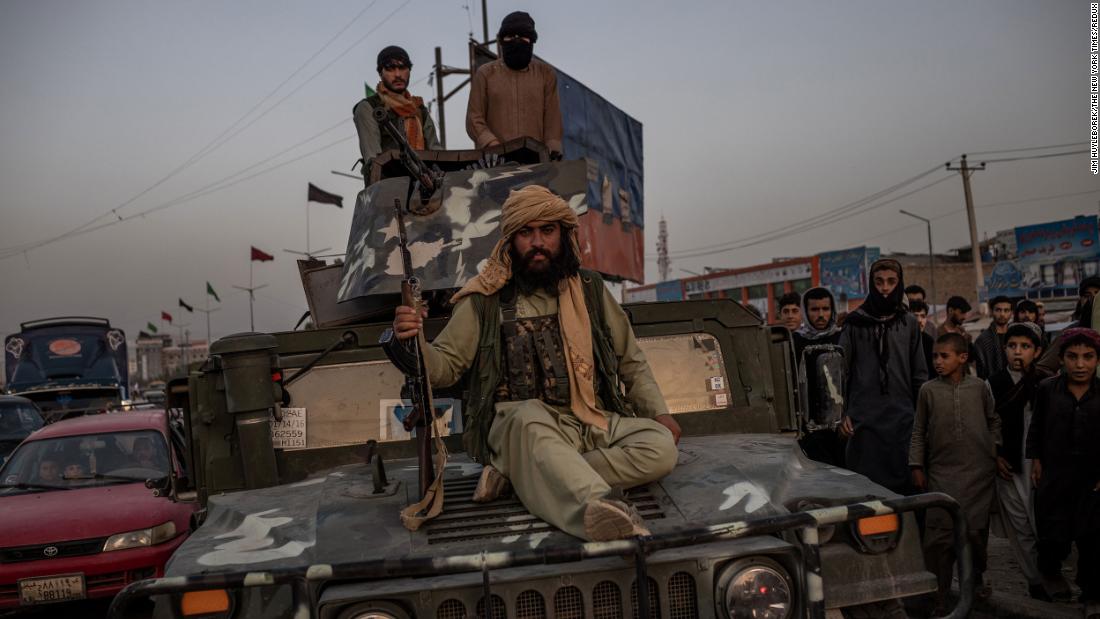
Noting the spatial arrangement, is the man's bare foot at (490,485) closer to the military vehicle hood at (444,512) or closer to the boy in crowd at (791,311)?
the military vehicle hood at (444,512)

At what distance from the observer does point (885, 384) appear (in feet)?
18.2

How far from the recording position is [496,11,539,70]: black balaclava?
5988 millimetres

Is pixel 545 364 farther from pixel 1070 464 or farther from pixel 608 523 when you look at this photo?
pixel 1070 464

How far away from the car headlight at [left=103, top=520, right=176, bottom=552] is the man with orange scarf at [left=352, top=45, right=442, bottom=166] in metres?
2.74

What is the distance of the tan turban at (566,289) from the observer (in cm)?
364

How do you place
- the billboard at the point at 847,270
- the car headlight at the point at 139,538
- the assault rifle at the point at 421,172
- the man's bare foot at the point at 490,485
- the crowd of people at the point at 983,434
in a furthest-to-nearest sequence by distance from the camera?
the billboard at the point at 847,270
the car headlight at the point at 139,538
the crowd of people at the point at 983,434
the assault rifle at the point at 421,172
the man's bare foot at the point at 490,485

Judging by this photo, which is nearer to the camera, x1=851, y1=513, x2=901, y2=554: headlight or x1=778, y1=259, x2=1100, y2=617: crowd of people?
x1=851, y1=513, x2=901, y2=554: headlight

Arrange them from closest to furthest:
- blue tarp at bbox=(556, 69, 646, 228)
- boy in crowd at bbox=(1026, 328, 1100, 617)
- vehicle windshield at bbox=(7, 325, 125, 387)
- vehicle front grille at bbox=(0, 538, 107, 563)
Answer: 1. boy in crowd at bbox=(1026, 328, 1100, 617)
2. vehicle front grille at bbox=(0, 538, 107, 563)
3. blue tarp at bbox=(556, 69, 646, 228)
4. vehicle windshield at bbox=(7, 325, 125, 387)

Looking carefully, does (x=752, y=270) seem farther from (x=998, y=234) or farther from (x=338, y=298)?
(x=338, y=298)

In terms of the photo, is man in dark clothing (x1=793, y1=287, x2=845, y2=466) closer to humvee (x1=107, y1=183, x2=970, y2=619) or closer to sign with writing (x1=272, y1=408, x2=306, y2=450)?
humvee (x1=107, y1=183, x2=970, y2=619)

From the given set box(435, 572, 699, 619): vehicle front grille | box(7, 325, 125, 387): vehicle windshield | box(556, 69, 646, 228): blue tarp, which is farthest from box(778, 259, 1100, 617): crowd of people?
box(7, 325, 125, 387): vehicle windshield

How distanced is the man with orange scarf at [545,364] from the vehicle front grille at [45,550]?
3530 mm

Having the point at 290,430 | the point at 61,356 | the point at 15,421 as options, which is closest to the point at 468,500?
the point at 290,430

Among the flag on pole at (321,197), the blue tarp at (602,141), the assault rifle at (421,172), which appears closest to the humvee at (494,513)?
the assault rifle at (421,172)
